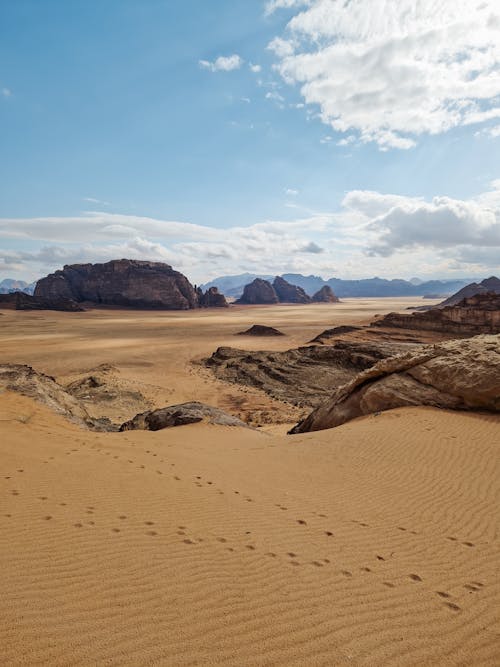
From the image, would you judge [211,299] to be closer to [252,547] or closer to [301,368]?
[301,368]

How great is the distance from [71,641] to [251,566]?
1.82m

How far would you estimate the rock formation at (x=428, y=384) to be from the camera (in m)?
10.2

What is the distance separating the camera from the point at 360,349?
27359mm

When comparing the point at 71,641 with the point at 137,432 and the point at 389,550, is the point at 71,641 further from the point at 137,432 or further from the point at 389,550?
the point at 137,432

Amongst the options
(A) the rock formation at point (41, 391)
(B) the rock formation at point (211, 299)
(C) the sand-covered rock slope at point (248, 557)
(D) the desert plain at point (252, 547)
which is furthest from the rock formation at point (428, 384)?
(B) the rock formation at point (211, 299)

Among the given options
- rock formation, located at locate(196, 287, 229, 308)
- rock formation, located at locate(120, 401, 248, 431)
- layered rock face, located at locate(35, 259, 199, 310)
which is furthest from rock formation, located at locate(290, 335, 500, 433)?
rock formation, located at locate(196, 287, 229, 308)

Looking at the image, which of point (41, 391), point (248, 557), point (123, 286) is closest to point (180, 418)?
point (41, 391)

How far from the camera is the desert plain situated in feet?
9.41

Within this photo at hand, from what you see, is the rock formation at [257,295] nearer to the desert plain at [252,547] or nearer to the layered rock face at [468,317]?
the layered rock face at [468,317]

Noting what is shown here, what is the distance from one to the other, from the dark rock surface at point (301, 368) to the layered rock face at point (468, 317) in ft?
37.9

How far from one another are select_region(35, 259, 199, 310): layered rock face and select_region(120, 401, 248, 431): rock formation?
91.4 metres

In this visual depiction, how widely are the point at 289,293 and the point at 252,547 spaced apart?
163309 mm

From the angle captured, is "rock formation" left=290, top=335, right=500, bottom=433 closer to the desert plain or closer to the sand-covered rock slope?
the desert plain

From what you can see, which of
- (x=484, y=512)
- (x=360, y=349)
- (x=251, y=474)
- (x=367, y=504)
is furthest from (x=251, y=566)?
(x=360, y=349)
